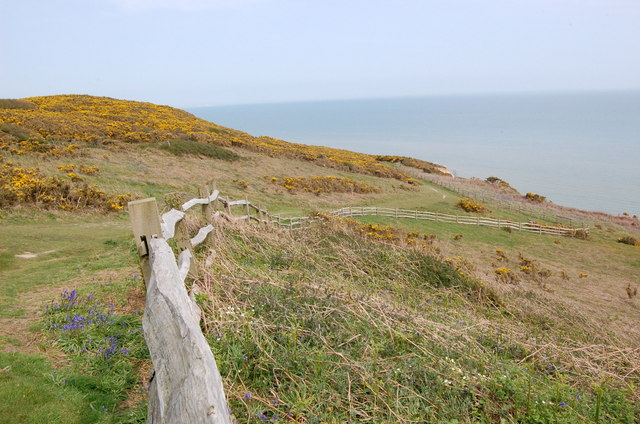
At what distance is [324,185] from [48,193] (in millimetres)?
19153

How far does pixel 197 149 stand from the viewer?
1250 inches

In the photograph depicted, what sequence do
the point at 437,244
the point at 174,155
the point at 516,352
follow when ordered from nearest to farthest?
the point at 516,352 < the point at 437,244 < the point at 174,155

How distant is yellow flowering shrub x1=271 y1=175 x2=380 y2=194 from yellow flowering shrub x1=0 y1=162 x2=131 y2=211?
14.0m

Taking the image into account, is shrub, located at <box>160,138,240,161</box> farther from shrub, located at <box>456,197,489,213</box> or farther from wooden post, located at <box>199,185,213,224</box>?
wooden post, located at <box>199,185,213,224</box>

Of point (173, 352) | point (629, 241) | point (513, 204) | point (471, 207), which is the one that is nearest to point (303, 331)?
point (173, 352)

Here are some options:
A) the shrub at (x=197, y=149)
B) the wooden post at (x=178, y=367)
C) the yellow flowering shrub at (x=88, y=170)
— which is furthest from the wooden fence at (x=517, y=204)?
the wooden post at (x=178, y=367)

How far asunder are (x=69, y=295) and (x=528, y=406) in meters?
5.78

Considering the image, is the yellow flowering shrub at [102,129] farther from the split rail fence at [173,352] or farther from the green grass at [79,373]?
the split rail fence at [173,352]

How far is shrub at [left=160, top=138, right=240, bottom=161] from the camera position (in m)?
30.4

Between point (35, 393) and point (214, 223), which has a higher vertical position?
point (214, 223)

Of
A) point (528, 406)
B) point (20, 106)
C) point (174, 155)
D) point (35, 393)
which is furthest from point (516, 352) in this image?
point (20, 106)

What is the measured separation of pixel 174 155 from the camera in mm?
29469

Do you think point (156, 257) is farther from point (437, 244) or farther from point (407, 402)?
point (437, 244)

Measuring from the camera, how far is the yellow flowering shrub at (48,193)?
44.5 feet
